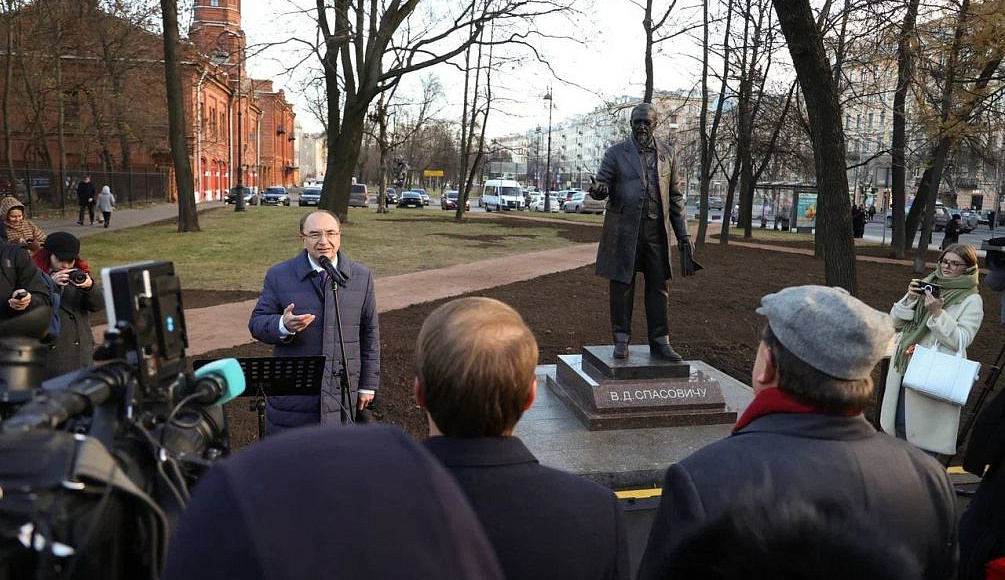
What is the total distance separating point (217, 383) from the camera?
1.63 metres

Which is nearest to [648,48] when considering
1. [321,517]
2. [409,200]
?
[321,517]

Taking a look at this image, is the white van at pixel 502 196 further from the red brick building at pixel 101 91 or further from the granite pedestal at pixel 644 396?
the granite pedestal at pixel 644 396

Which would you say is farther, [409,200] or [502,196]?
[502,196]

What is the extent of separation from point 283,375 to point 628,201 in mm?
3507

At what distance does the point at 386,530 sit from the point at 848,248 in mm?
8233

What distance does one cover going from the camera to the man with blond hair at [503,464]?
1.63m

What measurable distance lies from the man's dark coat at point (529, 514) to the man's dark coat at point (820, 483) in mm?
301

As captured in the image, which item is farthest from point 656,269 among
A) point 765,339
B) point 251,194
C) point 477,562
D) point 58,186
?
point 251,194

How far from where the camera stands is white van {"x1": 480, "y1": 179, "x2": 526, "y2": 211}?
52.8 m

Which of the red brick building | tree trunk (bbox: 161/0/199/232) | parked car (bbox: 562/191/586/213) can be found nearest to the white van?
parked car (bbox: 562/191/586/213)

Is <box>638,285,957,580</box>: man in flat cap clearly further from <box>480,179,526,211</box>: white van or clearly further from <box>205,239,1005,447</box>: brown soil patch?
<box>480,179,526,211</box>: white van

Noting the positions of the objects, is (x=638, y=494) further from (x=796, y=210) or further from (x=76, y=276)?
(x=796, y=210)

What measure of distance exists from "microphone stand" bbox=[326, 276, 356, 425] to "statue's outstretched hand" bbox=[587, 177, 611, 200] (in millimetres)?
2674

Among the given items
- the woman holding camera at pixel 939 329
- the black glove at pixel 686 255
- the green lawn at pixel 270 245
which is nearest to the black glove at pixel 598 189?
the black glove at pixel 686 255
